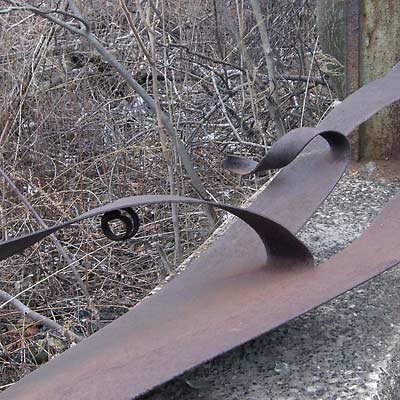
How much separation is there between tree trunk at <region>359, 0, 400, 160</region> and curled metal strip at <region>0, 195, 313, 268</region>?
62 centimetres

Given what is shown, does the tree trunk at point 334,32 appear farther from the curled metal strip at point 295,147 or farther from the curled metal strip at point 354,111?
the curled metal strip at point 295,147

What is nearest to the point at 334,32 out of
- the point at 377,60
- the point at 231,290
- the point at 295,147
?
the point at 377,60

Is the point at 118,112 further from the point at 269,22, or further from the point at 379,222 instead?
the point at 379,222

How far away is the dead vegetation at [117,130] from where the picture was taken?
7.92 feet

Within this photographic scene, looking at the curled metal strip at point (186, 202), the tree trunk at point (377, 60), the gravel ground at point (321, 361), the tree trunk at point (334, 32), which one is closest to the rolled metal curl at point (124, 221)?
the curled metal strip at point (186, 202)

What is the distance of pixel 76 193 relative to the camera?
278cm

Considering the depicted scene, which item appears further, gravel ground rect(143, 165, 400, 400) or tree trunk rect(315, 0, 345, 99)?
tree trunk rect(315, 0, 345, 99)

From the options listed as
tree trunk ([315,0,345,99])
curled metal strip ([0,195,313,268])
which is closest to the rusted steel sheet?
curled metal strip ([0,195,313,268])

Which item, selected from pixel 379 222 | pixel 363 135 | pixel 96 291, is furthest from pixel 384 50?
pixel 96 291

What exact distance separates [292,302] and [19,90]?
90.0 inches

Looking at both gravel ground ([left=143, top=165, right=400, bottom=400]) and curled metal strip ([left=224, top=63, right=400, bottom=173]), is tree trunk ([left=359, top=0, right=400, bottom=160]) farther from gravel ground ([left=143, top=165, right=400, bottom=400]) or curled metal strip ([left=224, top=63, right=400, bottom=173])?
gravel ground ([left=143, top=165, right=400, bottom=400])

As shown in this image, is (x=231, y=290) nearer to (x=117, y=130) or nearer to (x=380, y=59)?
(x=380, y=59)

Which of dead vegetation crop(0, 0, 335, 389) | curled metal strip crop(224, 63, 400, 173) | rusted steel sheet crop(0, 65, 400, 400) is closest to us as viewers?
rusted steel sheet crop(0, 65, 400, 400)

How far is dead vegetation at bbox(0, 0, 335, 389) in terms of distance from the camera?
7.92ft
